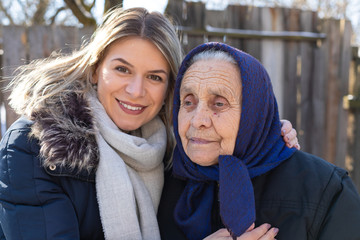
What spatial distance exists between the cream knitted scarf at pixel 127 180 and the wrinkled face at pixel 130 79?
0.08m

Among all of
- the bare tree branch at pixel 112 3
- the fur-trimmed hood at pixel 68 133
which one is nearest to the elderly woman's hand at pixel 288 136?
the fur-trimmed hood at pixel 68 133

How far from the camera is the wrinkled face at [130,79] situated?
2141 mm

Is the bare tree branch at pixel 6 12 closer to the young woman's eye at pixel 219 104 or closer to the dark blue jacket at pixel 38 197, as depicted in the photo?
the dark blue jacket at pixel 38 197

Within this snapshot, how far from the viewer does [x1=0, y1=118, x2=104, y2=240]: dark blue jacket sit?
168cm

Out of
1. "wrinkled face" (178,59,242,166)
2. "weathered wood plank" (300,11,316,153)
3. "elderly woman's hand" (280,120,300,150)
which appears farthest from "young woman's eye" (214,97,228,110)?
"weathered wood plank" (300,11,316,153)

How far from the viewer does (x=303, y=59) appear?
3756 millimetres

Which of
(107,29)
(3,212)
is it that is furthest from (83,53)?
(3,212)

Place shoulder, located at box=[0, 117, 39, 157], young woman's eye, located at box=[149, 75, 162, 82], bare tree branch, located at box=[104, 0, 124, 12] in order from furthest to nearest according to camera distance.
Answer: bare tree branch, located at box=[104, 0, 124, 12], young woman's eye, located at box=[149, 75, 162, 82], shoulder, located at box=[0, 117, 39, 157]

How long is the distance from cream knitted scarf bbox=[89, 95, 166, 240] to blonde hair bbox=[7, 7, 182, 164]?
187mm

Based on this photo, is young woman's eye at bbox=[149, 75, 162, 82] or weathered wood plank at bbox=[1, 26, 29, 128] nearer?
young woman's eye at bbox=[149, 75, 162, 82]

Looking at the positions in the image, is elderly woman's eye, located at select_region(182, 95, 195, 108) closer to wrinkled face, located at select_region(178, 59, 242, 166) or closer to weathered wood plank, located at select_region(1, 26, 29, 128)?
wrinkled face, located at select_region(178, 59, 242, 166)

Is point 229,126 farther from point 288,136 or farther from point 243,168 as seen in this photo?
point 288,136

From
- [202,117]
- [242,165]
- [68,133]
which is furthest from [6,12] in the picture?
[242,165]

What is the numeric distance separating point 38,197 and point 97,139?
1.52 ft
